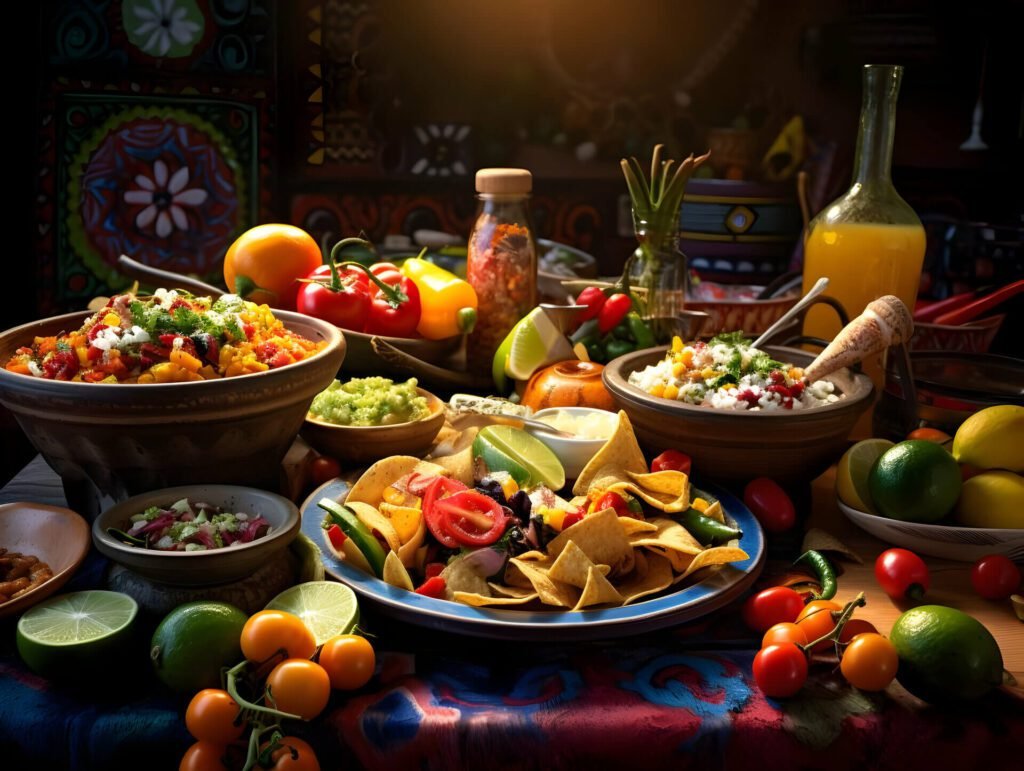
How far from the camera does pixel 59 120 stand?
449 cm

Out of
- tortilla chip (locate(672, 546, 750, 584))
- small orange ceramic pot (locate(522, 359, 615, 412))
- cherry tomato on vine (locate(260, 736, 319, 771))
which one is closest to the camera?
cherry tomato on vine (locate(260, 736, 319, 771))

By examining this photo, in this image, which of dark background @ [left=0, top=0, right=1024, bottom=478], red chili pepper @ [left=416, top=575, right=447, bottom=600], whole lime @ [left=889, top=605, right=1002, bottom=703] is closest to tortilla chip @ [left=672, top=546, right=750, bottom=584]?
whole lime @ [left=889, top=605, right=1002, bottom=703]

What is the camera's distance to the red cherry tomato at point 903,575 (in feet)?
5.10

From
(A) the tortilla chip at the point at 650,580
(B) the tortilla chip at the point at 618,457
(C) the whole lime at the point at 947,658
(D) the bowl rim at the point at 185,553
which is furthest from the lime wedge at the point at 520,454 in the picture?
(C) the whole lime at the point at 947,658

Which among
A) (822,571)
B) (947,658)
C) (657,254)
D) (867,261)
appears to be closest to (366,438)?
(822,571)

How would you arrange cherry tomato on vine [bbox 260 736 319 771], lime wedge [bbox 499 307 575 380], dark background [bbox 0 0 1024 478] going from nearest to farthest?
cherry tomato on vine [bbox 260 736 319 771]
lime wedge [bbox 499 307 575 380]
dark background [bbox 0 0 1024 478]

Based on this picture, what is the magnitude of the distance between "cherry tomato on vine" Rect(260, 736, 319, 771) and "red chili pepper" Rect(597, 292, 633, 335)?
152 cm

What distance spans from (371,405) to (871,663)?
1.10 metres

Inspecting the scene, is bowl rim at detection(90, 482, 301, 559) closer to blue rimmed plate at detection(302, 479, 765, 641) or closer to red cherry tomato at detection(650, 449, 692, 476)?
blue rimmed plate at detection(302, 479, 765, 641)

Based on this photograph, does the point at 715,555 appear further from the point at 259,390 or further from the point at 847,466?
the point at 259,390

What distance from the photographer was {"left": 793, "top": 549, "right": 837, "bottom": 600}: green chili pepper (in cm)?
153

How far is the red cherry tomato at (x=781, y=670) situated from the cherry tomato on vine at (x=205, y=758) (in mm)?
694

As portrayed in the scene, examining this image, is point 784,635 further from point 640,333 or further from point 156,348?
point 640,333

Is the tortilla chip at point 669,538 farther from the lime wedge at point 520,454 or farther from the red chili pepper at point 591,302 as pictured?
→ the red chili pepper at point 591,302
